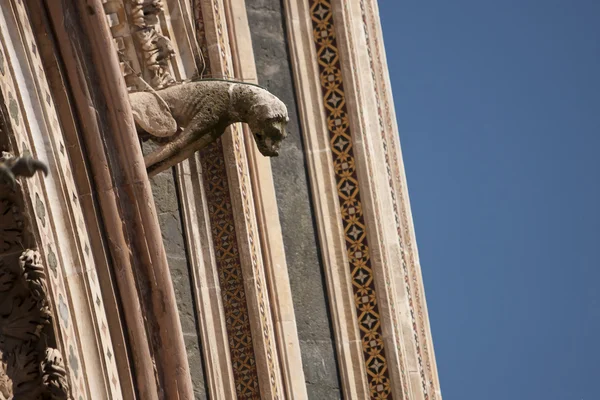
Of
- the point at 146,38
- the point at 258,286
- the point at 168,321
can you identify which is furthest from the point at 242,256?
the point at 168,321

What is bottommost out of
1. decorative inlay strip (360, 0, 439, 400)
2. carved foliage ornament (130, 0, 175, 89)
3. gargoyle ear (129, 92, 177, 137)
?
decorative inlay strip (360, 0, 439, 400)

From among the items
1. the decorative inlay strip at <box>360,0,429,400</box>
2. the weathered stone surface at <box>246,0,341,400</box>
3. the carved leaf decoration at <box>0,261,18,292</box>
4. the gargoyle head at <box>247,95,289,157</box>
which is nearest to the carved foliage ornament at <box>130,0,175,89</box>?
the gargoyle head at <box>247,95,289,157</box>

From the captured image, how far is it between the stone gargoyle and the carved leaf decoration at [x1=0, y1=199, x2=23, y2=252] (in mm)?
1269

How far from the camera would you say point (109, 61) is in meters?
7.71

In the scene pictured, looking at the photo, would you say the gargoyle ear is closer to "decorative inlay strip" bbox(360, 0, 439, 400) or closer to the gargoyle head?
the gargoyle head

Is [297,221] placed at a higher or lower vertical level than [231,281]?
higher

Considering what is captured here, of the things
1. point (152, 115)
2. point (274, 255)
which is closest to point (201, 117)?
point (152, 115)

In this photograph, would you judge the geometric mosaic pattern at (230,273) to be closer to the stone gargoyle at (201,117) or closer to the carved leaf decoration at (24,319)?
the stone gargoyle at (201,117)

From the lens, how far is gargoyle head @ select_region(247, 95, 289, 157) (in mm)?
8594

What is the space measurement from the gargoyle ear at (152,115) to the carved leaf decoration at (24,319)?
1.44 m

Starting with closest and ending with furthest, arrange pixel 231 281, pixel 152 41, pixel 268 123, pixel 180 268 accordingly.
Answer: pixel 268 123
pixel 152 41
pixel 180 268
pixel 231 281

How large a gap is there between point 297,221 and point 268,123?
6.82 ft

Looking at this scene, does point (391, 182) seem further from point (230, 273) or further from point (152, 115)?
point (152, 115)

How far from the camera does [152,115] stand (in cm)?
870
